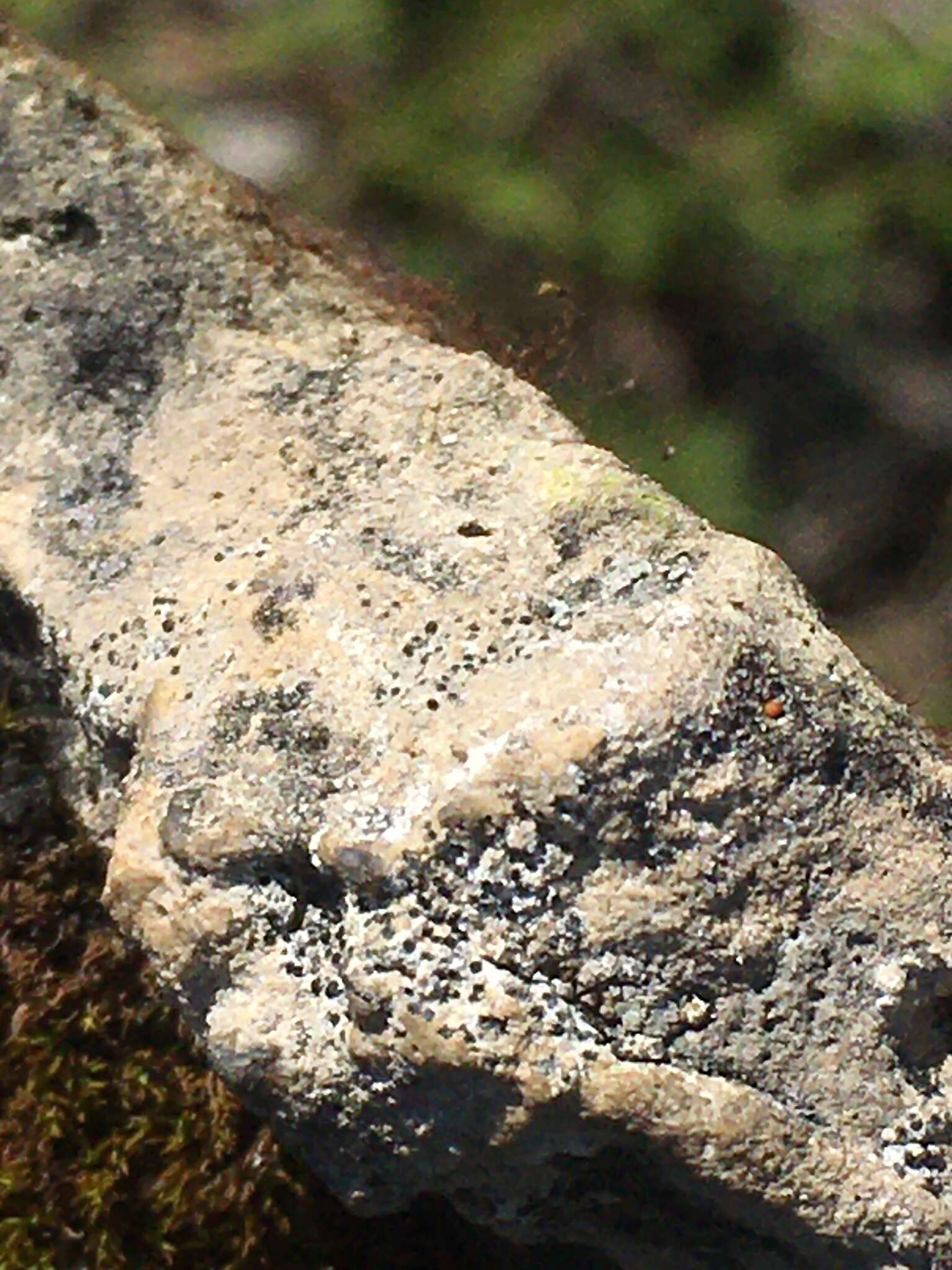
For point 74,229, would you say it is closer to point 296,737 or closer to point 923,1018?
point 296,737

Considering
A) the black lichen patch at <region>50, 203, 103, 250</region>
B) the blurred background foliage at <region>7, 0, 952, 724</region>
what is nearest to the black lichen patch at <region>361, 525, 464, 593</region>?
the black lichen patch at <region>50, 203, 103, 250</region>

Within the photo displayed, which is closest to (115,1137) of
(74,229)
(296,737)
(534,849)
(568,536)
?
(296,737)

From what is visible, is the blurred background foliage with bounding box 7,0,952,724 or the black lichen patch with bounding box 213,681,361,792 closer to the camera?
the black lichen patch with bounding box 213,681,361,792

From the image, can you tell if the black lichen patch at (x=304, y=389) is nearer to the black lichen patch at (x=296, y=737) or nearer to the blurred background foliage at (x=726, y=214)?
the black lichen patch at (x=296, y=737)

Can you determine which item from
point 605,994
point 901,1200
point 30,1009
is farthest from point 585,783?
point 30,1009

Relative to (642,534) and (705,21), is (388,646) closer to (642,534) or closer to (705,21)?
(642,534)

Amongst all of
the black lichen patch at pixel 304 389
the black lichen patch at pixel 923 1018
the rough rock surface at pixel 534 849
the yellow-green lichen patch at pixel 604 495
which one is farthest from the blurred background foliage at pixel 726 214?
the black lichen patch at pixel 923 1018

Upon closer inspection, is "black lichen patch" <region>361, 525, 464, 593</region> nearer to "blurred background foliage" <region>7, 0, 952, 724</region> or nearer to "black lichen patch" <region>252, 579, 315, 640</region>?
"black lichen patch" <region>252, 579, 315, 640</region>
